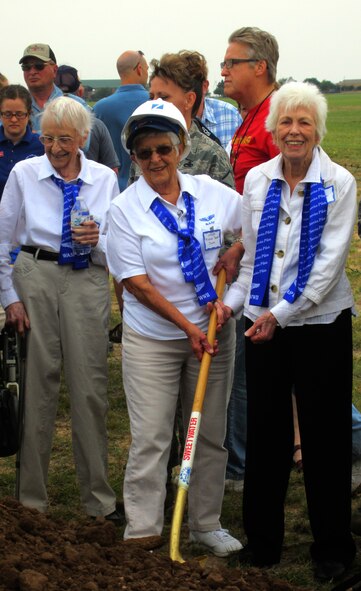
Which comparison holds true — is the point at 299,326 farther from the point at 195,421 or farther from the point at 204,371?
the point at 195,421

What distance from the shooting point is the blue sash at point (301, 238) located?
5098 millimetres

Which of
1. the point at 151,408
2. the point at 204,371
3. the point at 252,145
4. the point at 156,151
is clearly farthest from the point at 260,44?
the point at 151,408

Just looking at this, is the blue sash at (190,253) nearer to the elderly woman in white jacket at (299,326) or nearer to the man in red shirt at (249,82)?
the elderly woman in white jacket at (299,326)

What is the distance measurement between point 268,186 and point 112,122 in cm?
476

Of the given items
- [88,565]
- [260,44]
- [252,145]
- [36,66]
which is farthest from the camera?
[36,66]

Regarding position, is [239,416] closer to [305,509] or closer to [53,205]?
[305,509]

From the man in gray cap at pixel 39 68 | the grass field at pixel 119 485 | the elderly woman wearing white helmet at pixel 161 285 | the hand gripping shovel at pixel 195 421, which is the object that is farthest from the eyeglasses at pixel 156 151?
the man in gray cap at pixel 39 68

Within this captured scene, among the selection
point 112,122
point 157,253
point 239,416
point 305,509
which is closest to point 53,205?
point 157,253

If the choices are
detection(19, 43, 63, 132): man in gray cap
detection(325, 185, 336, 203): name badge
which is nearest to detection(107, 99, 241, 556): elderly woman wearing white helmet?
detection(325, 185, 336, 203): name badge

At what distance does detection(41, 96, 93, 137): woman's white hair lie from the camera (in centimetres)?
577

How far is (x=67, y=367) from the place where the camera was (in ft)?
19.8

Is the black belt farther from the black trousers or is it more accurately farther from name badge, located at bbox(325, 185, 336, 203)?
name badge, located at bbox(325, 185, 336, 203)

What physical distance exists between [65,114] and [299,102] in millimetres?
1303

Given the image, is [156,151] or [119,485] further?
[119,485]
